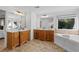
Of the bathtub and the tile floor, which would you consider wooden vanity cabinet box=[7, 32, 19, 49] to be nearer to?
the tile floor

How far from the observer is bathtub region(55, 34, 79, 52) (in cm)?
252

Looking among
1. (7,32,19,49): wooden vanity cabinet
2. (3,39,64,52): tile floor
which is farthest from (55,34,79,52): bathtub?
(7,32,19,49): wooden vanity cabinet

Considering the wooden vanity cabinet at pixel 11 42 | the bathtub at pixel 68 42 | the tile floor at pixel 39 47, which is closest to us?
the bathtub at pixel 68 42

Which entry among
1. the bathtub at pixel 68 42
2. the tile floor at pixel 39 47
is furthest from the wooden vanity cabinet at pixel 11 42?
the bathtub at pixel 68 42

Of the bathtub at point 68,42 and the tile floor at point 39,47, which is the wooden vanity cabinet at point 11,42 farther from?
the bathtub at point 68,42

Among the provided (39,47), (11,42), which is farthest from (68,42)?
(11,42)

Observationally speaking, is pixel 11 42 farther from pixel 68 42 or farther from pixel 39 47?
pixel 68 42

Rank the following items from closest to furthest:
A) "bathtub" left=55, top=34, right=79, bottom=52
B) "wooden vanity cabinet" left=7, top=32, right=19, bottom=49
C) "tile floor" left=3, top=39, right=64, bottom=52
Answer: "bathtub" left=55, top=34, right=79, bottom=52 → "tile floor" left=3, top=39, right=64, bottom=52 → "wooden vanity cabinet" left=7, top=32, right=19, bottom=49

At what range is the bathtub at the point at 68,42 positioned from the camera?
2520 millimetres

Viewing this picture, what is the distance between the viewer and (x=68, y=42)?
2.71m

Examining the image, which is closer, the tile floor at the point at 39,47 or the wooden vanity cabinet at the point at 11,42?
the tile floor at the point at 39,47

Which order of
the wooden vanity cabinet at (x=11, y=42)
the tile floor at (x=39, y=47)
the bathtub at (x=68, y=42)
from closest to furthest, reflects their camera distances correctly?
the bathtub at (x=68, y=42) → the tile floor at (x=39, y=47) → the wooden vanity cabinet at (x=11, y=42)
